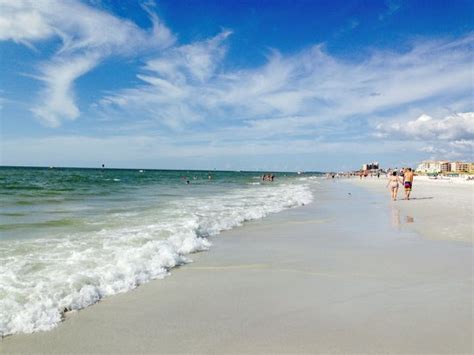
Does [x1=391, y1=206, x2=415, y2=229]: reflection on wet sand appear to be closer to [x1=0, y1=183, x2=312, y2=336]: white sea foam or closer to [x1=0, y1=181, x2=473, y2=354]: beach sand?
[x1=0, y1=181, x2=473, y2=354]: beach sand

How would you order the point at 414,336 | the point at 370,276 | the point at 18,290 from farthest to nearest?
the point at 370,276 → the point at 18,290 → the point at 414,336

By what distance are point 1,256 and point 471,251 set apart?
9.43 metres

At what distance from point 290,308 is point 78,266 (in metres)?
3.77

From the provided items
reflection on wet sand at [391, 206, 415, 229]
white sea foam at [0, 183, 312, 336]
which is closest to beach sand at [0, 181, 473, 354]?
white sea foam at [0, 183, 312, 336]

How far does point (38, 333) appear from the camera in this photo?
4188mm

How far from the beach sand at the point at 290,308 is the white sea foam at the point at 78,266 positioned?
0.26 metres

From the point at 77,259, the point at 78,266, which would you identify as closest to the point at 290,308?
the point at 78,266

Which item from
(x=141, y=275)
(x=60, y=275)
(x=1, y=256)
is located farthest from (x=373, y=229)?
(x=1, y=256)

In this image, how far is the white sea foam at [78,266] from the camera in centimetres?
466

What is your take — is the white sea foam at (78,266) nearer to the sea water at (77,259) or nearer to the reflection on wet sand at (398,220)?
the sea water at (77,259)

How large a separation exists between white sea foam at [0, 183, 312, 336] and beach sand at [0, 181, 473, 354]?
0.26 m

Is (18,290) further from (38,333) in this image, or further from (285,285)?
(285,285)

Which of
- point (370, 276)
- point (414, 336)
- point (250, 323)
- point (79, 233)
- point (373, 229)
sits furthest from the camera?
point (373, 229)

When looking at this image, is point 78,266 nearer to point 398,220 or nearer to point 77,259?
point 77,259
